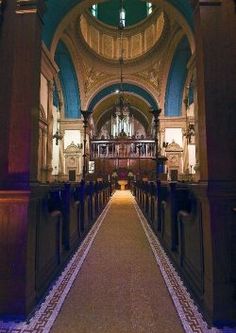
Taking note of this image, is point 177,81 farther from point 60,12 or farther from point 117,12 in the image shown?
point 60,12

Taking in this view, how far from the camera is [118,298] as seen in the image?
2.39 metres

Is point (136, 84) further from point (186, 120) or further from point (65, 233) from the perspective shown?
point (65, 233)

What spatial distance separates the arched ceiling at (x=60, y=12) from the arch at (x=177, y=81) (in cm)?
654

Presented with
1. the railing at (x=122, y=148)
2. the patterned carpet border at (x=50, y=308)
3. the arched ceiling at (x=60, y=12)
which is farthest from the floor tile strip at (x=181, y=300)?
the railing at (x=122, y=148)

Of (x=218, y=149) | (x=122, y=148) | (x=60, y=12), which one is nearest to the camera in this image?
(x=218, y=149)

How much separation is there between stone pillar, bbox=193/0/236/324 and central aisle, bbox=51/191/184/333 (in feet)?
1.46

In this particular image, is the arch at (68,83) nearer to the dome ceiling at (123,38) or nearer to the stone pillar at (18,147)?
the dome ceiling at (123,38)

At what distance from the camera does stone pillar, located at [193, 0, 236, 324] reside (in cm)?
204

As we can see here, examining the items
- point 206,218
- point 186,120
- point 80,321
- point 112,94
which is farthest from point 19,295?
point 112,94

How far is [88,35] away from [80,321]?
22.1m

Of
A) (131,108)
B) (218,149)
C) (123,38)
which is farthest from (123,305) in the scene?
(131,108)

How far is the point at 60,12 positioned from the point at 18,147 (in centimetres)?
1081

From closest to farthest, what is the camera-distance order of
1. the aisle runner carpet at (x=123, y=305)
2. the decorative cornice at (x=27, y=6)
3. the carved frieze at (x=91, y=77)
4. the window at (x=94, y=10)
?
the aisle runner carpet at (x=123, y=305) → the decorative cornice at (x=27, y=6) → the carved frieze at (x=91, y=77) → the window at (x=94, y=10)

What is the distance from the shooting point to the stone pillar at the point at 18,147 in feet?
6.98
